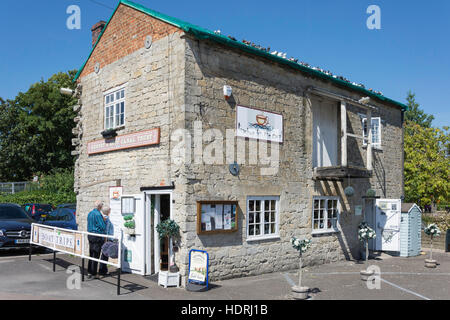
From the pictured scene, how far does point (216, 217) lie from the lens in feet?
31.4

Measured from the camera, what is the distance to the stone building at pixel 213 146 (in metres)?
9.45

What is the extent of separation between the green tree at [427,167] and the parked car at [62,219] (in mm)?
24809

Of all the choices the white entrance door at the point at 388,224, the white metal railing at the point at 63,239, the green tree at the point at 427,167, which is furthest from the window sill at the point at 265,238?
the green tree at the point at 427,167

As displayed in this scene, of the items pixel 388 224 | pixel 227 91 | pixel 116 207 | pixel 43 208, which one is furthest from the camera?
pixel 43 208

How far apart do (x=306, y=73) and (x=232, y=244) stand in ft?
19.5

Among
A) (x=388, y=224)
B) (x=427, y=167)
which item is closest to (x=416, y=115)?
(x=427, y=167)

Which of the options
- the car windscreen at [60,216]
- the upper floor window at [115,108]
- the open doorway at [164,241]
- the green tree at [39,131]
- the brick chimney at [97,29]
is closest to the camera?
the open doorway at [164,241]

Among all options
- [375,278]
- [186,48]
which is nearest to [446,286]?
[375,278]

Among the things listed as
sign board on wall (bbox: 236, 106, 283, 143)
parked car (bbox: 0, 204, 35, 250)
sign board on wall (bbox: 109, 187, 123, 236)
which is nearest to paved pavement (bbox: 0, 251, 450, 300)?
parked car (bbox: 0, 204, 35, 250)

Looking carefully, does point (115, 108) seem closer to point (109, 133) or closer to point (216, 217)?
point (109, 133)

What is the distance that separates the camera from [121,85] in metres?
11.4

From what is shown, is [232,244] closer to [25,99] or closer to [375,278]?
[375,278]

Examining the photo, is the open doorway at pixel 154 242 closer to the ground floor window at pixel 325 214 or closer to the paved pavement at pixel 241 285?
the paved pavement at pixel 241 285

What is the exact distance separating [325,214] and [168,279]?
6.17m
